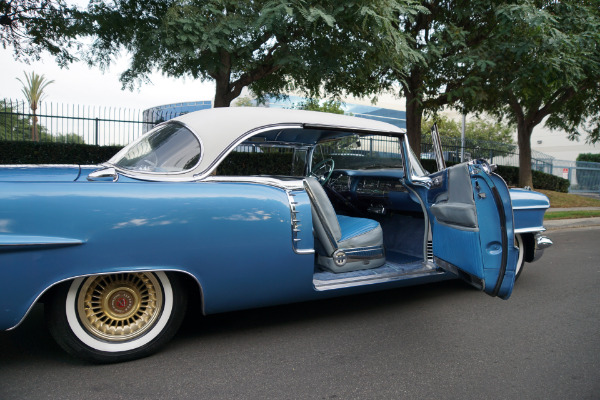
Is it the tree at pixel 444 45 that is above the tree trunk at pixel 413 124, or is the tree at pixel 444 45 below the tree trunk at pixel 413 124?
above

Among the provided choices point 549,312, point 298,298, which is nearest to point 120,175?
point 298,298

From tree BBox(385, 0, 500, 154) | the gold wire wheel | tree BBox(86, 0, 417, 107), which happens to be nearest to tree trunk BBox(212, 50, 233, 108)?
tree BBox(86, 0, 417, 107)

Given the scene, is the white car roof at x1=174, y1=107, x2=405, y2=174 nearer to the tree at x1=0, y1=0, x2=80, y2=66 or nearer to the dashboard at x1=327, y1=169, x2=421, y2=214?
the dashboard at x1=327, y1=169, x2=421, y2=214

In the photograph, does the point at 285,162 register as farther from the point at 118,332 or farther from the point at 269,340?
the point at 118,332

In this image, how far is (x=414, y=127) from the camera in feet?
40.9

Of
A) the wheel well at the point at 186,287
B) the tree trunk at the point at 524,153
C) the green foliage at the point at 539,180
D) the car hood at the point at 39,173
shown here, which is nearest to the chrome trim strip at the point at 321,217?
the wheel well at the point at 186,287

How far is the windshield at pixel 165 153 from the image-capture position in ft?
10.4

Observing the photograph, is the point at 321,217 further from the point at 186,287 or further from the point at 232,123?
the point at 186,287

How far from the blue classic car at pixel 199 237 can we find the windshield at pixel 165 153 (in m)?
0.01

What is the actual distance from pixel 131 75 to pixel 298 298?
8898 millimetres

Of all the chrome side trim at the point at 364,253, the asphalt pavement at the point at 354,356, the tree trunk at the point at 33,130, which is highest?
the tree trunk at the point at 33,130

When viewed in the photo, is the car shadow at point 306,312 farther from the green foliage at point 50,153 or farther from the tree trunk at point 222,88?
the green foliage at point 50,153

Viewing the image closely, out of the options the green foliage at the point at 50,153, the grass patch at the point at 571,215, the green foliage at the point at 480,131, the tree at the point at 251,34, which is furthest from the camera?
the green foliage at the point at 480,131

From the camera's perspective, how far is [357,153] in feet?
16.8
